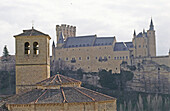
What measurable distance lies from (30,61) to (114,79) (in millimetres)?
51913

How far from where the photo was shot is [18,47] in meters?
27.1

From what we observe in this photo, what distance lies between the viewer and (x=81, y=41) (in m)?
85.5

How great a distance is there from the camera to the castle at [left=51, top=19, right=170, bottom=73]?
80.6 m

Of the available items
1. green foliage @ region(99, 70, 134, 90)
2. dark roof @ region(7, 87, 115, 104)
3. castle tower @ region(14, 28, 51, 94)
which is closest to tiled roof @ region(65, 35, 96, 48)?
green foliage @ region(99, 70, 134, 90)

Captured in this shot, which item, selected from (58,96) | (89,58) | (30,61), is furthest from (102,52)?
(58,96)

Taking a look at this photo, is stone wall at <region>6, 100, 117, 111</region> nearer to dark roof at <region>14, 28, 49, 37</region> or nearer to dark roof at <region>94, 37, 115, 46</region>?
dark roof at <region>14, 28, 49, 37</region>

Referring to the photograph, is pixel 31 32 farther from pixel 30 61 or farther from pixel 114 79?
pixel 114 79

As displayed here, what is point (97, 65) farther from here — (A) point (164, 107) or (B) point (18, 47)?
(B) point (18, 47)

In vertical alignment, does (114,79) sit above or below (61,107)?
below

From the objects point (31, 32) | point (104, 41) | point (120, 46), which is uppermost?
point (104, 41)

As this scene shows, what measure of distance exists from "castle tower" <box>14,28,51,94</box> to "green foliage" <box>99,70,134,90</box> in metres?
49.7

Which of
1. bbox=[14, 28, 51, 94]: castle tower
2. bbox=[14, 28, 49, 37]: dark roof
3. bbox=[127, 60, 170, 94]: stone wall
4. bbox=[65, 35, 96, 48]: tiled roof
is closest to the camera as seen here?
bbox=[14, 28, 51, 94]: castle tower

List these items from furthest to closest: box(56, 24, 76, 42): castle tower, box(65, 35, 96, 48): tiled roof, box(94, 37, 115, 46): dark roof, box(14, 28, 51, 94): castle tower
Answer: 1. box(56, 24, 76, 42): castle tower
2. box(65, 35, 96, 48): tiled roof
3. box(94, 37, 115, 46): dark roof
4. box(14, 28, 51, 94): castle tower

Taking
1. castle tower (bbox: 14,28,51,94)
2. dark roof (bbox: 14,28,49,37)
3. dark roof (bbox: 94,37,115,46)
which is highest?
dark roof (bbox: 94,37,115,46)
